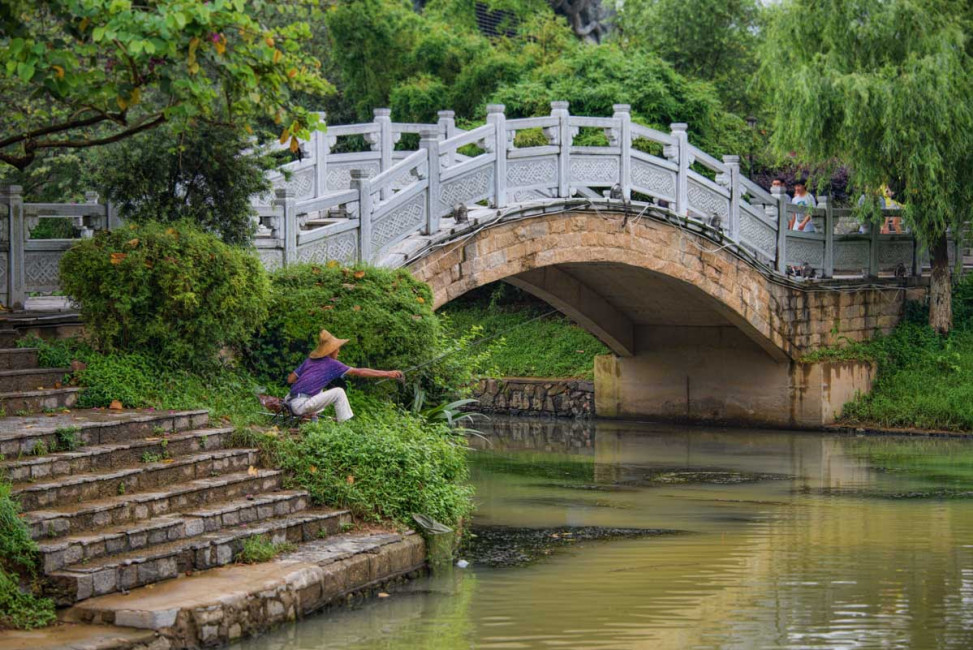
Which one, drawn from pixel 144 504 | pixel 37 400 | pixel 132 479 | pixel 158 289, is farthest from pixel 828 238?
pixel 144 504

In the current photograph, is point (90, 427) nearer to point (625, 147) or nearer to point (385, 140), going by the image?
point (385, 140)

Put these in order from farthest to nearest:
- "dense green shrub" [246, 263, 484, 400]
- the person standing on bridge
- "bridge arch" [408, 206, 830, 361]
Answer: the person standing on bridge
"bridge arch" [408, 206, 830, 361]
"dense green shrub" [246, 263, 484, 400]

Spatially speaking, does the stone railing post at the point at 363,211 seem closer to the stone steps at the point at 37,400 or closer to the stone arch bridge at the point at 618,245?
the stone arch bridge at the point at 618,245

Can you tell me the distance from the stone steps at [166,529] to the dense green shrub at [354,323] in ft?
7.65

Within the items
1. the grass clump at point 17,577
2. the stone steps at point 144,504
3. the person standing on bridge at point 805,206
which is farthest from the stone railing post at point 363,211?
the person standing on bridge at point 805,206

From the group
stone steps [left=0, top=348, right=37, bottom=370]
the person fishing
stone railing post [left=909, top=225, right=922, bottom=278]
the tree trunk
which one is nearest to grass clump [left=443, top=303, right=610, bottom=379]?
stone railing post [left=909, top=225, right=922, bottom=278]

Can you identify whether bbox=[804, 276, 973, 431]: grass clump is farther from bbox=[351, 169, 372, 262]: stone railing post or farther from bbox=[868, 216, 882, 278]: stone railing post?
bbox=[351, 169, 372, 262]: stone railing post

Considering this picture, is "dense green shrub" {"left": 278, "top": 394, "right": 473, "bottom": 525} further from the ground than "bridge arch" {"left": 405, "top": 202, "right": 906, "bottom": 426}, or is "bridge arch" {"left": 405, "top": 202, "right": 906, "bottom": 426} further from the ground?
"bridge arch" {"left": 405, "top": 202, "right": 906, "bottom": 426}

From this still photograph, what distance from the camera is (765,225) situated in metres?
21.3

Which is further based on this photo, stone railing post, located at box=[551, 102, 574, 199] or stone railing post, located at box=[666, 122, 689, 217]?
stone railing post, located at box=[666, 122, 689, 217]

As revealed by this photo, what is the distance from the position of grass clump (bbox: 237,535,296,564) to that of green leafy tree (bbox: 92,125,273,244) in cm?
354

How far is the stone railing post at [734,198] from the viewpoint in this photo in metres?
20.1

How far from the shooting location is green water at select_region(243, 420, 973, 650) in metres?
8.59

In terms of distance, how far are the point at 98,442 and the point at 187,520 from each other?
977 mm
